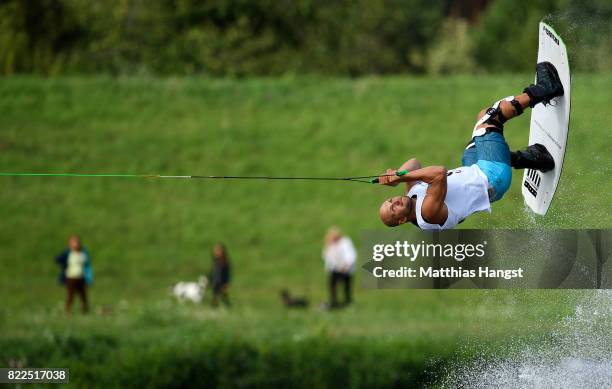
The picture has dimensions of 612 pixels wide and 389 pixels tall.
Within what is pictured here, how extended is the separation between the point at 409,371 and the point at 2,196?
56.2 feet

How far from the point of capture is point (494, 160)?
12.7 metres

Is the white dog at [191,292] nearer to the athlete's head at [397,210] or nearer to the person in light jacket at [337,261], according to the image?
the person in light jacket at [337,261]

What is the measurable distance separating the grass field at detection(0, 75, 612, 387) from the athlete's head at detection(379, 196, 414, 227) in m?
3.14

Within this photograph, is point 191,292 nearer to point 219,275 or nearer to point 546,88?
point 219,275

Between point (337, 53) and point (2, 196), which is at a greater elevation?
point (337, 53)

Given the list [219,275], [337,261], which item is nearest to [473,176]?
[337,261]

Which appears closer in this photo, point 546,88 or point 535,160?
point 546,88

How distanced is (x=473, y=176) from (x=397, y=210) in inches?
33.3

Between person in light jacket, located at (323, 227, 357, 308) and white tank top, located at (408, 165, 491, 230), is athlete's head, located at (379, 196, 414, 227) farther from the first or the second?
person in light jacket, located at (323, 227, 357, 308)

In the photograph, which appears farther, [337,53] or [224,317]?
[337,53]

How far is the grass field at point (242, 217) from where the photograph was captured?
65.3ft

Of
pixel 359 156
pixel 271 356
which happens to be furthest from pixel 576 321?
pixel 359 156

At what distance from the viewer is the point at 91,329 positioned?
2166cm

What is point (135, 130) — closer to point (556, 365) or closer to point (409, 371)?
point (409, 371)
